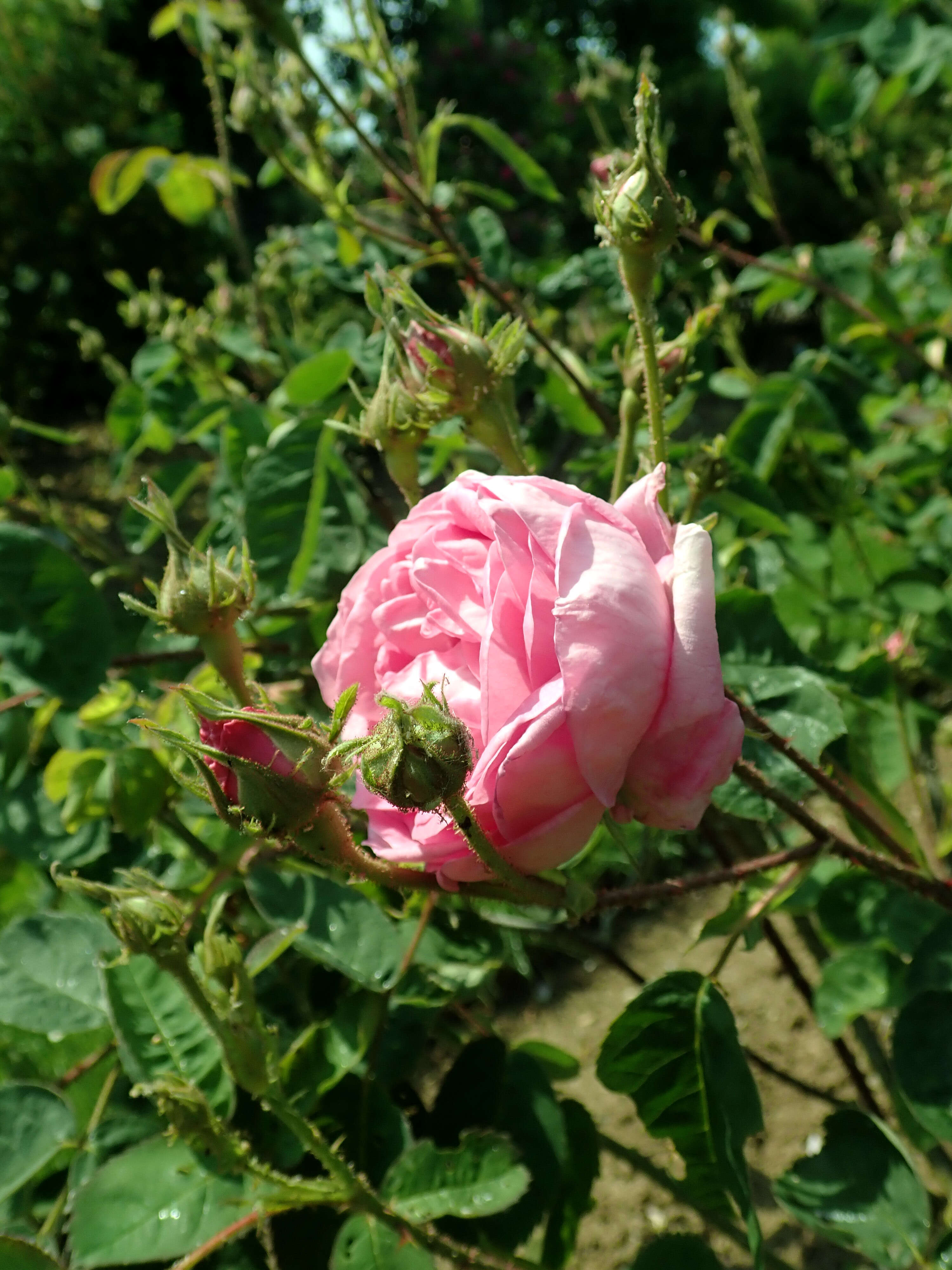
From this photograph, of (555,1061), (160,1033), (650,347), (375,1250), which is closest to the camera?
(650,347)

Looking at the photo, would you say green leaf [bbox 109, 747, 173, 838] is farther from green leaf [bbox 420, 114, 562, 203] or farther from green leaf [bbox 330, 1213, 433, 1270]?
green leaf [bbox 420, 114, 562, 203]

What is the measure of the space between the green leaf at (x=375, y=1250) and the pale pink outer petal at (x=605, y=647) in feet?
1.32

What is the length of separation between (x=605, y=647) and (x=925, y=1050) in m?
0.45

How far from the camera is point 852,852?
0.61 meters

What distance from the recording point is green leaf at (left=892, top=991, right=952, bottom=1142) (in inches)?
25.5

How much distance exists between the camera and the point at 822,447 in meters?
1.30

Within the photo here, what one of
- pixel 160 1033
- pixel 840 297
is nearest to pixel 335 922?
pixel 160 1033

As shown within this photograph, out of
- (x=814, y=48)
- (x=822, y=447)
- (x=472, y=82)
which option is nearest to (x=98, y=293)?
(x=472, y=82)

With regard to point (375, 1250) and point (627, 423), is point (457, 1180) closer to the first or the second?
point (375, 1250)

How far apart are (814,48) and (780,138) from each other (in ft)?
19.0

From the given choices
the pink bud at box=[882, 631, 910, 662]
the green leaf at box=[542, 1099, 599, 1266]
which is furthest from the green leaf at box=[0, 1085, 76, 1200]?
the pink bud at box=[882, 631, 910, 662]

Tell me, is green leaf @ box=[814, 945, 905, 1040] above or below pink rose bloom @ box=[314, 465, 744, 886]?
below

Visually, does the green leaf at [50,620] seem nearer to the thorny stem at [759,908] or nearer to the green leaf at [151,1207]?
the green leaf at [151,1207]

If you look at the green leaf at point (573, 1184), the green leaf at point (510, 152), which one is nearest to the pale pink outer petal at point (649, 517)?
the green leaf at point (573, 1184)
